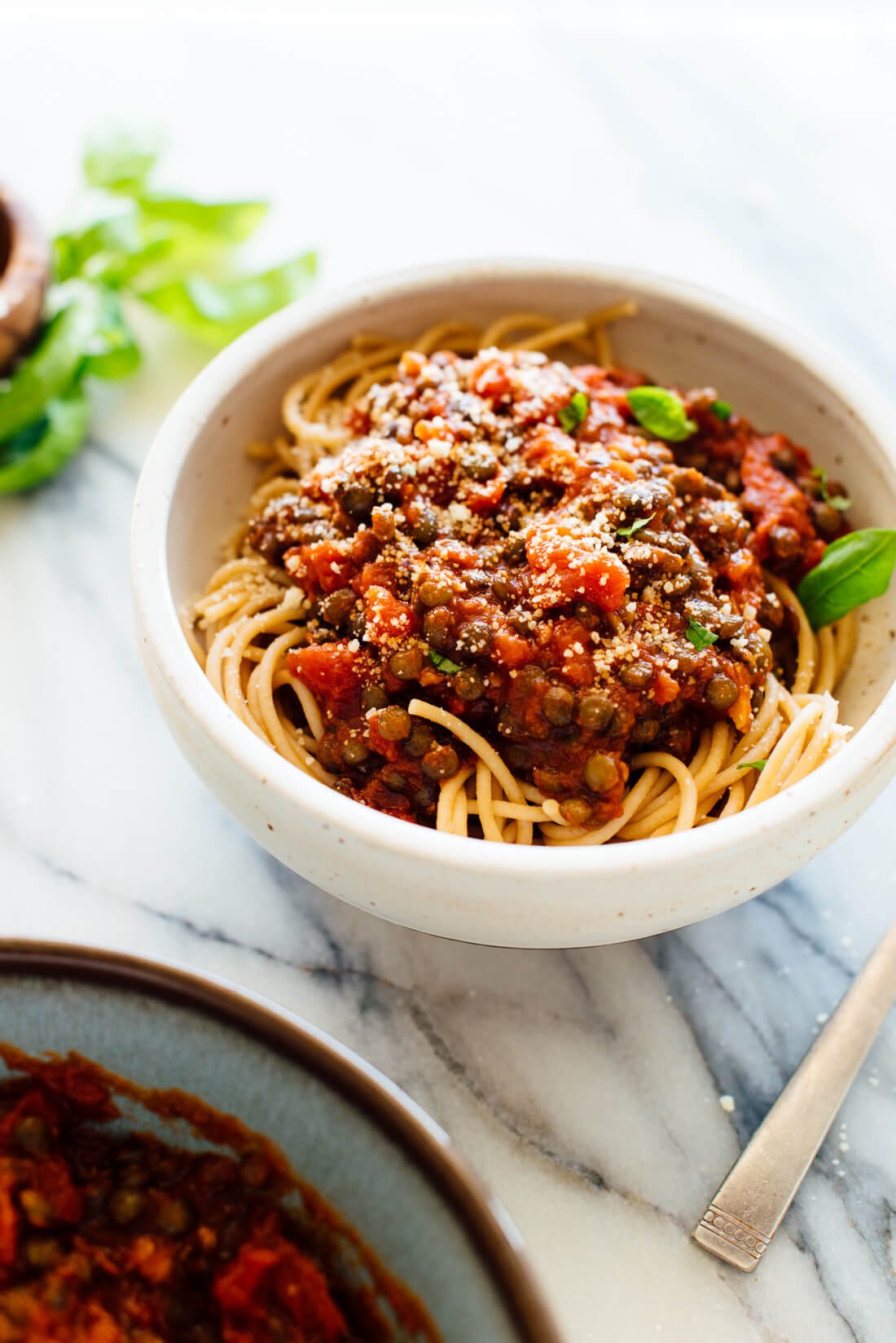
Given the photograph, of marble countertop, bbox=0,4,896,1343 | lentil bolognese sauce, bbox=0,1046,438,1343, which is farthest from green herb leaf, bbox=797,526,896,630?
lentil bolognese sauce, bbox=0,1046,438,1343

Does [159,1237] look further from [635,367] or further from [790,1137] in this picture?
[635,367]

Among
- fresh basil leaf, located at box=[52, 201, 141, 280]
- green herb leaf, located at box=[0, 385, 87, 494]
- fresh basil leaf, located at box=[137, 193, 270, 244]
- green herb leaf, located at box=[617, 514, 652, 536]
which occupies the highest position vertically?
green herb leaf, located at box=[617, 514, 652, 536]

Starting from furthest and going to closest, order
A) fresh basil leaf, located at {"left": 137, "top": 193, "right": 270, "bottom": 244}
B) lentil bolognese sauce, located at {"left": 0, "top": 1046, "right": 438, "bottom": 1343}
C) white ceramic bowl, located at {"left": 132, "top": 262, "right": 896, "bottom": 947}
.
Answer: fresh basil leaf, located at {"left": 137, "top": 193, "right": 270, "bottom": 244}
white ceramic bowl, located at {"left": 132, "top": 262, "right": 896, "bottom": 947}
lentil bolognese sauce, located at {"left": 0, "top": 1046, "right": 438, "bottom": 1343}

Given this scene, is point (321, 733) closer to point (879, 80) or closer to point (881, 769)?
point (881, 769)

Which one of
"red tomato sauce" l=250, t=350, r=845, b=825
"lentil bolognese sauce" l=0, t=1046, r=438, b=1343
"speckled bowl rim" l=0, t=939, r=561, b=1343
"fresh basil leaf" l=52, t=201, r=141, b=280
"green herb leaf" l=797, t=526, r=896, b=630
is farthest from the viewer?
"fresh basil leaf" l=52, t=201, r=141, b=280

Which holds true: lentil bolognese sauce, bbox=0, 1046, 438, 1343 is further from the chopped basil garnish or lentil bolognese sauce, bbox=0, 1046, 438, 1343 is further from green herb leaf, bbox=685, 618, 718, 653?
the chopped basil garnish

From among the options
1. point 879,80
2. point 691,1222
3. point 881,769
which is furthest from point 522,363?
point 879,80
